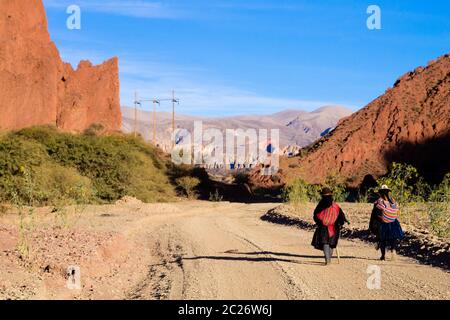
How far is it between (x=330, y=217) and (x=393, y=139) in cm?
5525

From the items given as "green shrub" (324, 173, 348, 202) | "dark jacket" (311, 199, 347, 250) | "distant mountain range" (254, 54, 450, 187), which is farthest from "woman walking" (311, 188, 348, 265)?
"distant mountain range" (254, 54, 450, 187)

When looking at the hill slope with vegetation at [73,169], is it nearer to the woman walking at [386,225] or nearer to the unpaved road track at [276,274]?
the unpaved road track at [276,274]

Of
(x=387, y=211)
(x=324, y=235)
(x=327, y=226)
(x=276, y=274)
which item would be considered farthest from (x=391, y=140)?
(x=276, y=274)

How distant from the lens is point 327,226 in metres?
11.8

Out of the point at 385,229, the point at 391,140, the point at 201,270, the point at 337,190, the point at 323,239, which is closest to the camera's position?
the point at 201,270

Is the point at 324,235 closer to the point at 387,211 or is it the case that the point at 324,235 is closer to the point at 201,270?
the point at 387,211

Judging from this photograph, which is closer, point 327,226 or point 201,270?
point 201,270

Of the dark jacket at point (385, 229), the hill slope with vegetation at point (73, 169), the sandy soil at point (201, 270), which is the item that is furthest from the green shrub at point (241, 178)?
the dark jacket at point (385, 229)

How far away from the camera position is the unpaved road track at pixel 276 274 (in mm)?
8852

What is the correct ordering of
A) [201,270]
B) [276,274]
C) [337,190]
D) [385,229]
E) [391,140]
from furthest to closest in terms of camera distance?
[391,140] < [337,190] < [385,229] < [201,270] < [276,274]

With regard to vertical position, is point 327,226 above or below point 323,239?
above

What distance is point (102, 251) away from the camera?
13922mm

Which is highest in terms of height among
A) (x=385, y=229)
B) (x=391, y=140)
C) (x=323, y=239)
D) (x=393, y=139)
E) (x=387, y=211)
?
(x=393, y=139)
